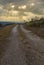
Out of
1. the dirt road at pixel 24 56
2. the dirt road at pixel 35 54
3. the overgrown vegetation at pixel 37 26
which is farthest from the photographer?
the overgrown vegetation at pixel 37 26

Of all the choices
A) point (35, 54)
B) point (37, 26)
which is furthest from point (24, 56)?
point (37, 26)

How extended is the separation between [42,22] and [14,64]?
91.7 metres

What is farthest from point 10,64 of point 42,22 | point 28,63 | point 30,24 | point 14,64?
point 30,24

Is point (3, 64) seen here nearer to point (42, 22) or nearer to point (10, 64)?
point (10, 64)

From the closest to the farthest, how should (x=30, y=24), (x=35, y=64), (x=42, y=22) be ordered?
(x=35, y=64), (x=42, y=22), (x=30, y=24)

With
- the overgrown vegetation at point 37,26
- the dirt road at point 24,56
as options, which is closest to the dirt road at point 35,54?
the dirt road at point 24,56

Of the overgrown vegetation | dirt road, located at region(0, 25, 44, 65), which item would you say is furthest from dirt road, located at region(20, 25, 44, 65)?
the overgrown vegetation

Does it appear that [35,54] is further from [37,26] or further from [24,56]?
[37,26]

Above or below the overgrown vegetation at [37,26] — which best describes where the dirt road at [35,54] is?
above

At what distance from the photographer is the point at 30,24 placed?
393 ft

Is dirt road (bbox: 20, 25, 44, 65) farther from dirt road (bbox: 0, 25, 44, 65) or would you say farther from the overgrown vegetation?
the overgrown vegetation

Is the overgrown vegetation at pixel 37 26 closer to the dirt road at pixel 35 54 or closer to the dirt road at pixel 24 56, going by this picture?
the dirt road at pixel 35 54

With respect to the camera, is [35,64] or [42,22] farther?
[42,22]

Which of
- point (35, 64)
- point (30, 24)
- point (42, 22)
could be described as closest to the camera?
point (35, 64)
